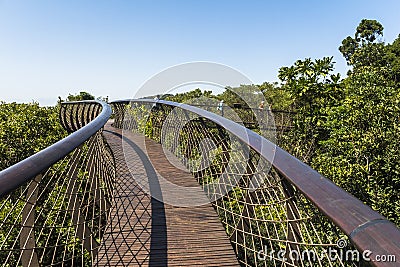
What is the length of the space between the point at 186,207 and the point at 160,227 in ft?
1.61

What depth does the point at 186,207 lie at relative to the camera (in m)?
3.12

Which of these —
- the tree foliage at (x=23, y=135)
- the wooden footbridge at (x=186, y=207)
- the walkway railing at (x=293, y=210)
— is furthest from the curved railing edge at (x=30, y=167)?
the tree foliage at (x=23, y=135)

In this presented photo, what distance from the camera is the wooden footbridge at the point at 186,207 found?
0.88 m

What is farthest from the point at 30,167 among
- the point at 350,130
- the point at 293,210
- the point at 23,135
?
the point at 350,130

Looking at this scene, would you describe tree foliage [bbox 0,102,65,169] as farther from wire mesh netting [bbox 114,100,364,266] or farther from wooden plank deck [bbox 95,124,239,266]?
wooden plank deck [bbox 95,124,239,266]

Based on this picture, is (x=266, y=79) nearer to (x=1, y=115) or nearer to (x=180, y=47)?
(x=180, y=47)

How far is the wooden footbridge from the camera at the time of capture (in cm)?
88

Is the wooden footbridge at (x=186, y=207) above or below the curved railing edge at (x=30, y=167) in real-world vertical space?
below

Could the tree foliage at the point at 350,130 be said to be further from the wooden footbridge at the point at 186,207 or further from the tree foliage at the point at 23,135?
the tree foliage at the point at 23,135

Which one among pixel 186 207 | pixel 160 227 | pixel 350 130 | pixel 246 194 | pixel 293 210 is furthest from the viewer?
pixel 350 130

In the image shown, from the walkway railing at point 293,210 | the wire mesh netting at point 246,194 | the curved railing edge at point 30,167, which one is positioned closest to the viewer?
the walkway railing at point 293,210

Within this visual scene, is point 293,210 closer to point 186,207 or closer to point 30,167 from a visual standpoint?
point 30,167

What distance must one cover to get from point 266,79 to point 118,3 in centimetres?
1729

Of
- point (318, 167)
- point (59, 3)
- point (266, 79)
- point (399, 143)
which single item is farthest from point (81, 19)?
point (266, 79)
